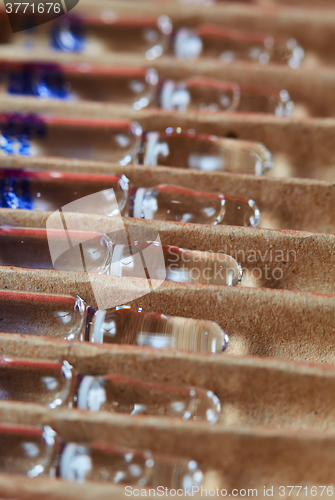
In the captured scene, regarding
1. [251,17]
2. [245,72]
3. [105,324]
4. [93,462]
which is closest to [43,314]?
[105,324]

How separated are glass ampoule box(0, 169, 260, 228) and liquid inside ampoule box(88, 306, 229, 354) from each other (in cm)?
16

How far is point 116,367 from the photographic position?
1.61 ft

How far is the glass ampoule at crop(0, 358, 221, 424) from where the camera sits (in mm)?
483

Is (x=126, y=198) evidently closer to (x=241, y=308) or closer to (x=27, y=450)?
(x=241, y=308)

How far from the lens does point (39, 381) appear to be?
49 centimetres

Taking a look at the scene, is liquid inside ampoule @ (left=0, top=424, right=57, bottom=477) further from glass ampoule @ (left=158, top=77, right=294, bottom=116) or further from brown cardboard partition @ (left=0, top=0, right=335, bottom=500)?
glass ampoule @ (left=158, top=77, right=294, bottom=116)

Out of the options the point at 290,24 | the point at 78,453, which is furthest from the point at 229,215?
the point at 290,24

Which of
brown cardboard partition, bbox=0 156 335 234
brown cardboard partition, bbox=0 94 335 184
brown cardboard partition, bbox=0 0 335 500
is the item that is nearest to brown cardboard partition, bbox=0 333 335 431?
brown cardboard partition, bbox=0 0 335 500

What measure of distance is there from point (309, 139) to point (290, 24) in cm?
29

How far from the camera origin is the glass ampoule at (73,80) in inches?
30.3

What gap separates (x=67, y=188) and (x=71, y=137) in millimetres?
113

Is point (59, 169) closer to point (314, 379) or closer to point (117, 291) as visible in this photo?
point (117, 291)

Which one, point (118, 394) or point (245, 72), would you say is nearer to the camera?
point (118, 394)

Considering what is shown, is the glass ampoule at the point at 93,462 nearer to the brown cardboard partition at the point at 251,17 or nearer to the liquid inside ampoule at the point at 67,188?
the liquid inside ampoule at the point at 67,188
